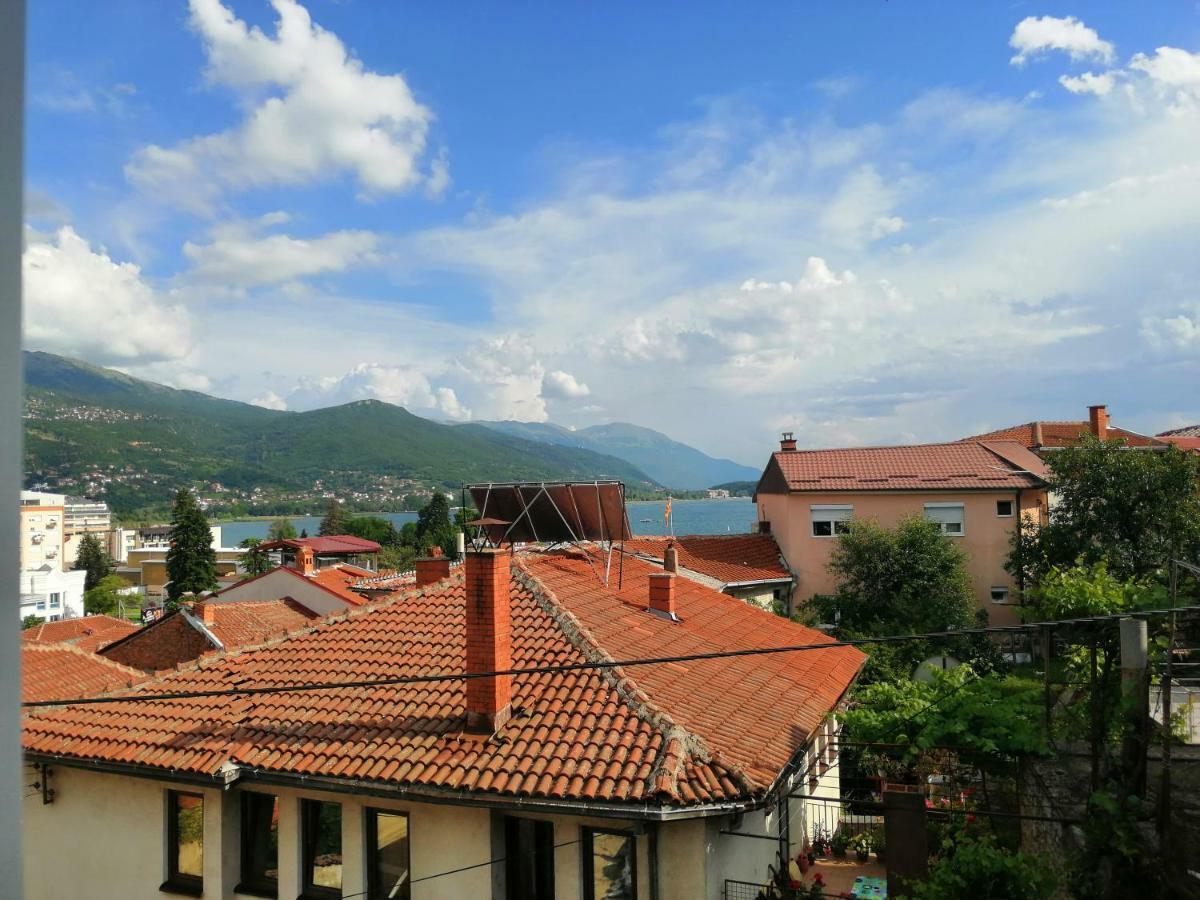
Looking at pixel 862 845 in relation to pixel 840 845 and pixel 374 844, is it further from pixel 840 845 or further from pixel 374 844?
pixel 374 844

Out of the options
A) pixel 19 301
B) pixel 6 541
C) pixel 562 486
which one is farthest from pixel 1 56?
pixel 562 486

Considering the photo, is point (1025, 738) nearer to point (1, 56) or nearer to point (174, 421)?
point (1, 56)

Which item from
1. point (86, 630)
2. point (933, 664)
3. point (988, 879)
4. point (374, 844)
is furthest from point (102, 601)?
point (988, 879)

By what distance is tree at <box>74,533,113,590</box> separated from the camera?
84062mm

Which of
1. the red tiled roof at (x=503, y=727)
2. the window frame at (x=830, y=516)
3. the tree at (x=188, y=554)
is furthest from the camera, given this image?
the tree at (x=188, y=554)

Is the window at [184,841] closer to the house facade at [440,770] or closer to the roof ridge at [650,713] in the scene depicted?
the house facade at [440,770]

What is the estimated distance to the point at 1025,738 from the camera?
35.7ft

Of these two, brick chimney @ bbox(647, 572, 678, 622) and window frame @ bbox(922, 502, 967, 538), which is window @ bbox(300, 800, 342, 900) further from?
window frame @ bbox(922, 502, 967, 538)

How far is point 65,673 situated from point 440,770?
11553 millimetres

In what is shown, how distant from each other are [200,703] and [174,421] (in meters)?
211

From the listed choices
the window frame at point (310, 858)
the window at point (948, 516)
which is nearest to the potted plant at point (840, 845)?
the window frame at point (310, 858)

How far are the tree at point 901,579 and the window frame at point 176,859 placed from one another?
19.8 meters

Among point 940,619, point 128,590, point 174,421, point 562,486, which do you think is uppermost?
point 174,421

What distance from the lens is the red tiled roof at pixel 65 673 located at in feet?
45.8
